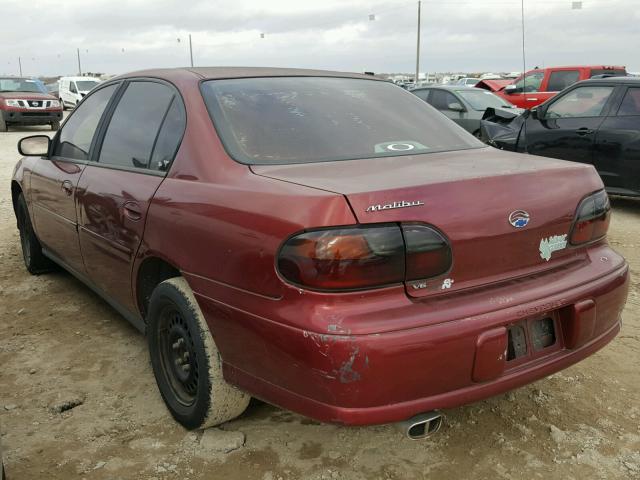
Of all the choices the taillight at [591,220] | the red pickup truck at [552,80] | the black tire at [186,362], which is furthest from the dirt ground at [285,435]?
the red pickup truck at [552,80]

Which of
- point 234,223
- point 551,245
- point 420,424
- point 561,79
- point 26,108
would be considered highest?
point 561,79

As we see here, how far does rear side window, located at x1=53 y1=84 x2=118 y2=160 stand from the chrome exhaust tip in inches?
95.0

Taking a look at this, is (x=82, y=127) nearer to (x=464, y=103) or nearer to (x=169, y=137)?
(x=169, y=137)

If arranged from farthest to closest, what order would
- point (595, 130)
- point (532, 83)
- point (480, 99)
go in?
point (532, 83)
point (480, 99)
point (595, 130)

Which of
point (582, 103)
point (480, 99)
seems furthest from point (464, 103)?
point (582, 103)

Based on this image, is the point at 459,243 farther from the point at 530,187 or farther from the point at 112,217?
the point at 112,217

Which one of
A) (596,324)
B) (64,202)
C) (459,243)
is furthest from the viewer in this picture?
(64,202)

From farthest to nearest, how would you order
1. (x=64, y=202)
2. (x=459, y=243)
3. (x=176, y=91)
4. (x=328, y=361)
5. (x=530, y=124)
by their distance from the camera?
(x=530, y=124) < (x=64, y=202) < (x=176, y=91) < (x=459, y=243) < (x=328, y=361)

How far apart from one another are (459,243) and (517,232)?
253 millimetres

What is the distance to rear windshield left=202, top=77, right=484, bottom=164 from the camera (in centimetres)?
249

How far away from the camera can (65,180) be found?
11.8 ft

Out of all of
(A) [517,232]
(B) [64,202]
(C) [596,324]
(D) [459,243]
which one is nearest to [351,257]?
(D) [459,243]

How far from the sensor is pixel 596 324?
235 centimetres

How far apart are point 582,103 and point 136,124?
577cm
